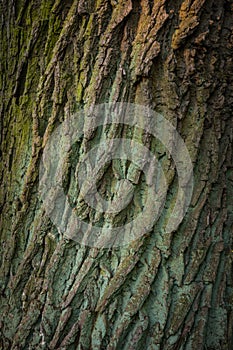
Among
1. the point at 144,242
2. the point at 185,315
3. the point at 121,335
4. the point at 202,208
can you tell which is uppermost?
the point at 202,208

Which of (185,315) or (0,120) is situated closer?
(185,315)

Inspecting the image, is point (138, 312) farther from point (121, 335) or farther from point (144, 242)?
point (144, 242)

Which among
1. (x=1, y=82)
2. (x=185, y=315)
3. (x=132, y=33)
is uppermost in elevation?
(x=132, y=33)

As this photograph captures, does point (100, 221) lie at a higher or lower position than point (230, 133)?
lower

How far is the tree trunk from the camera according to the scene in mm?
2027

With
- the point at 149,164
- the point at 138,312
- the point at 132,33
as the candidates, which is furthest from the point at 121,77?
the point at 138,312

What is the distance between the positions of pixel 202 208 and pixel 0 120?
106 centimetres

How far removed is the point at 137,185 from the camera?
209 cm

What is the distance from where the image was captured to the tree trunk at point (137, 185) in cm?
203

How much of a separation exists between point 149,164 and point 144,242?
1.08ft

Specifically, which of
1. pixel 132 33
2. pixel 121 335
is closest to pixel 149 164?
pixel 132 33

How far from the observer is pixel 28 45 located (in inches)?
90.1

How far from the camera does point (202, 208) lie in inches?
82.8

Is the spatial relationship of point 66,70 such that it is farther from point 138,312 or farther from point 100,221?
point 138,312
